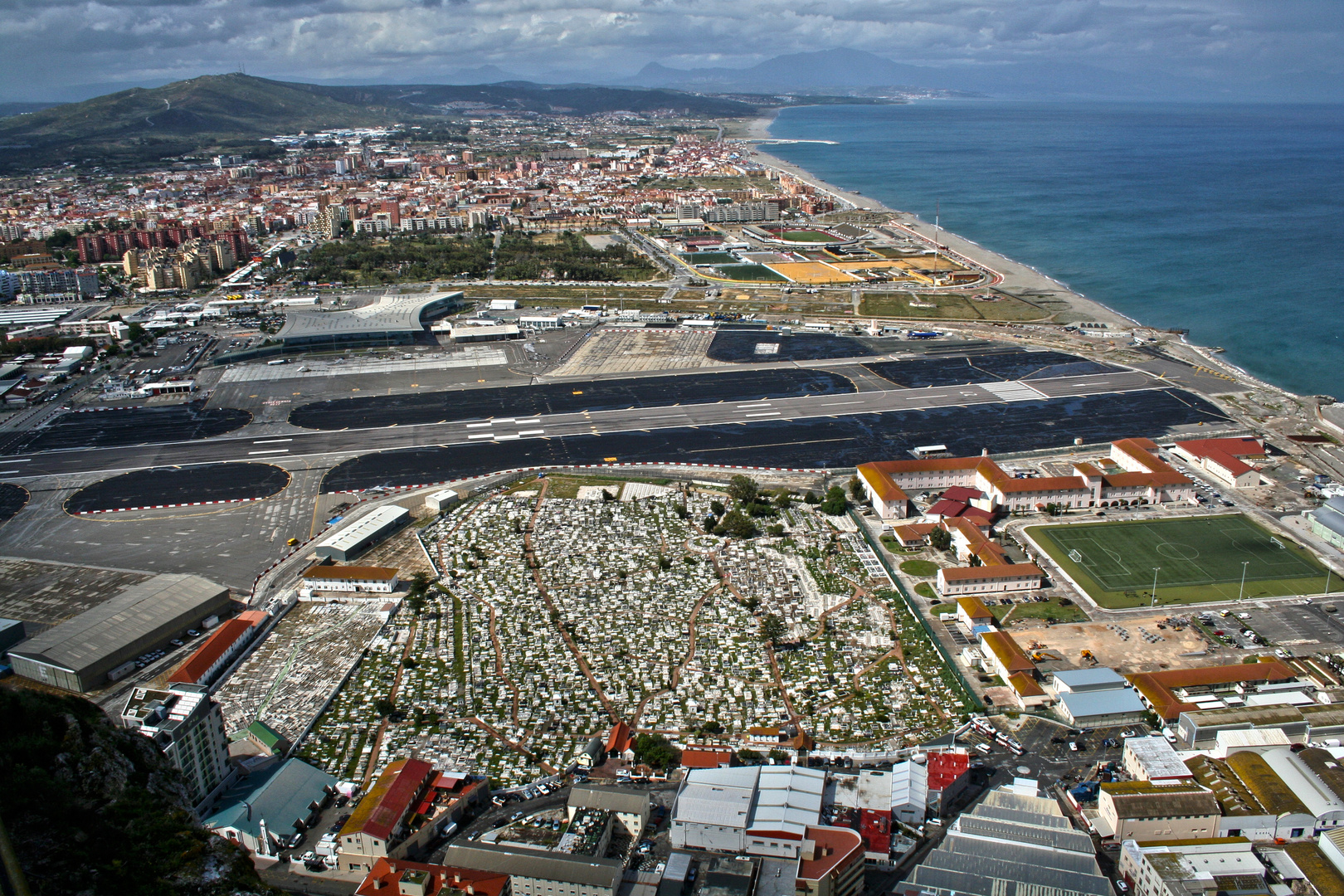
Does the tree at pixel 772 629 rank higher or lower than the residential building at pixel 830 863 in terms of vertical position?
lower

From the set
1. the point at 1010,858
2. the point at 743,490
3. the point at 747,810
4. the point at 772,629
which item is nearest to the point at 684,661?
the point at 772,629

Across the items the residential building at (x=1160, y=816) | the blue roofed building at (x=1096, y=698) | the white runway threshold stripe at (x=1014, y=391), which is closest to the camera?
the residential building at (x=1160, y=816)

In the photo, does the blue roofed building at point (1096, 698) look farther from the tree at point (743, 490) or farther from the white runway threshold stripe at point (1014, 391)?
the white runway threshold stripe at point (1014, 391)

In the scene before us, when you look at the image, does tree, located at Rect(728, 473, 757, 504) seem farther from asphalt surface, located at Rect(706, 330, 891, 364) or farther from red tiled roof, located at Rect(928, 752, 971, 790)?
asphalt surface, located at Rect(706, 330, 891, 364)

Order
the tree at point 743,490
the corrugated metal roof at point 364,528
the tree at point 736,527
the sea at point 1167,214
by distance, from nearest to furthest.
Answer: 1. the corrugated metal roof at point 364,528
2. the tree at point 736,527
3. the tree at point 743,490
4. the sea at point 1167,214

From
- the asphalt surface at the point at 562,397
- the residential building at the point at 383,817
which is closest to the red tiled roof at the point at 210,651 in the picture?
the residential building at the point at 383,817

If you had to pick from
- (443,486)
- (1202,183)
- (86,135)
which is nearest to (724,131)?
(1202,183)
